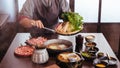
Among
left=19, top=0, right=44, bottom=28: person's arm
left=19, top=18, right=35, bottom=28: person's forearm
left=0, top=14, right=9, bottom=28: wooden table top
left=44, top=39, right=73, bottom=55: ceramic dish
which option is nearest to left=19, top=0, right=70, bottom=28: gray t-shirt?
left=19, top=0, right=44, bottom=28: person's arm

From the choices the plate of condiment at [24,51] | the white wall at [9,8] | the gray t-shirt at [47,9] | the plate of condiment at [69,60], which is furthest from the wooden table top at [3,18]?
the plate of condiment at [69,60]

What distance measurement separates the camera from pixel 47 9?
2.82 m

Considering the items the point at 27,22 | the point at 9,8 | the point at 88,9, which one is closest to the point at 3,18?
the point at 9,8

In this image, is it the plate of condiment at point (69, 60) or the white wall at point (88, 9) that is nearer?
the plate of condiment at point (69, 60)

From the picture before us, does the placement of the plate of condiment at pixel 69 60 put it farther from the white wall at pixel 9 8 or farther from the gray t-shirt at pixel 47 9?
the white wall at pixel 9 8

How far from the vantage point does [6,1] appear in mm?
→ 3477

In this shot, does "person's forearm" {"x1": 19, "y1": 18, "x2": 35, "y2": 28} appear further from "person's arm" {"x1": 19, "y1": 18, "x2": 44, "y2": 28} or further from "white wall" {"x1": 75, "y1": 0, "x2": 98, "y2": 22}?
"white wall" {"x1": 75, "y1": 0, "x2": 98, "y2": 22}

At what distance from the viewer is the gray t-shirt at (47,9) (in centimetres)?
276

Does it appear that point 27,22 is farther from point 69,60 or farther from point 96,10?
point 96,10

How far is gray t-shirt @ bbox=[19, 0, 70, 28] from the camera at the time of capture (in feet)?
9.05

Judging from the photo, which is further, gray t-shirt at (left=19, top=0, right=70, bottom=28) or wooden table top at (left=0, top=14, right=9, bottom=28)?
wooden table top at (left=0, top=14, right=9, bottom=28)

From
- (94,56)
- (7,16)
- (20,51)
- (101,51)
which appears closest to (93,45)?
(101,51)

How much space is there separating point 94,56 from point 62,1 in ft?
3.75

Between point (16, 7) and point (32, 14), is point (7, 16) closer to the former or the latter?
point (16, 7)
